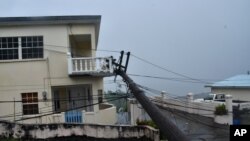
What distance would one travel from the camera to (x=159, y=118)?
12.1 m

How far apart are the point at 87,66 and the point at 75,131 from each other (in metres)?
6.28

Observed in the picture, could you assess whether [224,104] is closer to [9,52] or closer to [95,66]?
[95,66]

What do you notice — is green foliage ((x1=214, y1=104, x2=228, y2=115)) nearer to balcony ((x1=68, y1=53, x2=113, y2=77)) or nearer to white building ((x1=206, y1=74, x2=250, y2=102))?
balcony ((x1=68, y1=53, x2=113, y2=77))

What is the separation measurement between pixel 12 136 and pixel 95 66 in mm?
7176

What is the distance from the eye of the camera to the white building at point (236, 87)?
4047 cm

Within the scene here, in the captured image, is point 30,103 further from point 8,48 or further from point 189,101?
point 189,101

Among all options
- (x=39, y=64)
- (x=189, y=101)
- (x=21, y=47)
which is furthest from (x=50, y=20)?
(x=189, y=101)

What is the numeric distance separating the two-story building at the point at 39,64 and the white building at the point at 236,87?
69.7 ft

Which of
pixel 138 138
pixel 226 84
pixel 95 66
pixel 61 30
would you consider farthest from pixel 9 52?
pixel 226 84

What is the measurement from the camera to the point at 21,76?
75.5 ft

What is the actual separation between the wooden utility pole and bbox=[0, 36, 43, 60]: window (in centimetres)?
714

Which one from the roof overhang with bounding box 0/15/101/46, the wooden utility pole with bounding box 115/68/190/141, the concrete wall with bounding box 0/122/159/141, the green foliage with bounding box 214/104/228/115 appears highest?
the roof overhang with bounding box 0/15/101/46

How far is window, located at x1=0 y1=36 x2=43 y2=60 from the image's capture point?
23031 mm

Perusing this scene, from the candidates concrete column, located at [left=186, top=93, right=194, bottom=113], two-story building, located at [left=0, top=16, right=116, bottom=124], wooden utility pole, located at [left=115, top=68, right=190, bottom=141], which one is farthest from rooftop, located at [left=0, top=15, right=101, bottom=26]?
concrete column, located at [left=186, top=93, right=194, bottom=113]
